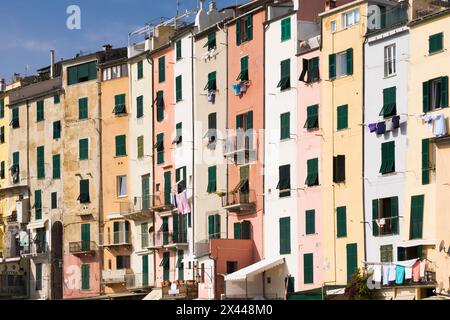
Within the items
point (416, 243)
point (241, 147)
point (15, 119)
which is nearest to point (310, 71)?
point (241, 147)

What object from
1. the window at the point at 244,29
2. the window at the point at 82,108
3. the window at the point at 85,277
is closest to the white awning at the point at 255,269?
the window at the point at 244,29

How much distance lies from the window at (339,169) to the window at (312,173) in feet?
5.98

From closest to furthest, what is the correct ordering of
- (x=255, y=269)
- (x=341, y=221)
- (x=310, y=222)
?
(x=341, y=221)
(x=310, y=222)
(x=255, y=269)

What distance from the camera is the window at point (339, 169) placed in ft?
198

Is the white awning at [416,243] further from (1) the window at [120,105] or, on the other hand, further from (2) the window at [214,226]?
(1) the window at [120,105]

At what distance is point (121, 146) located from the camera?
86188 millimetres

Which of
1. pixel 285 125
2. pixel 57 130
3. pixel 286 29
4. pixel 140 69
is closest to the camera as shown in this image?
pixel 285 125

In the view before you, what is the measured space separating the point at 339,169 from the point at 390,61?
7007mm

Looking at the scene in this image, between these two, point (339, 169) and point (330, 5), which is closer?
point (339, 169)

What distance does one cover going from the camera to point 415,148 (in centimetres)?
5500

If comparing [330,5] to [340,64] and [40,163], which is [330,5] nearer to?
[340,64]
